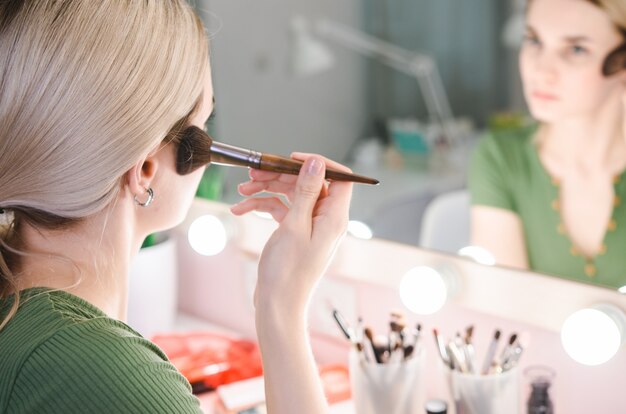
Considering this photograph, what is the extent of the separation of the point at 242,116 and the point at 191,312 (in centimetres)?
36

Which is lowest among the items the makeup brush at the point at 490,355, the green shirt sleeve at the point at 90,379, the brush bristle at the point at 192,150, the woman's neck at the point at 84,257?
the green shirt sleeve at the point at 90,379

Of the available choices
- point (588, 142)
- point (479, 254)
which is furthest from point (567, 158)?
point (479, 254)

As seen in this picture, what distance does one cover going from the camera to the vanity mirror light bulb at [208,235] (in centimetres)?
119

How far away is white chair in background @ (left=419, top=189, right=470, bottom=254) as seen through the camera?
0.89m

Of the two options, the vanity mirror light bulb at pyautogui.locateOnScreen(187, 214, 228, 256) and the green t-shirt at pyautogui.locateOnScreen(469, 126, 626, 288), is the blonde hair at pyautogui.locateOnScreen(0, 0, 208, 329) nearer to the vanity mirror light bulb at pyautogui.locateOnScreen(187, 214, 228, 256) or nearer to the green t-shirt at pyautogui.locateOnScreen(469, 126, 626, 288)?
the green t-shirt at pyautogui.locateOnScreen(469, 126, 626, 288)

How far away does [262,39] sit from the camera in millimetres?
1196

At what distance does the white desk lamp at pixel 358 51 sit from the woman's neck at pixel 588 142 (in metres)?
0.33

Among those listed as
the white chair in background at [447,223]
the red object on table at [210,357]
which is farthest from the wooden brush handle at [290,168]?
the red object on table at [210,357]

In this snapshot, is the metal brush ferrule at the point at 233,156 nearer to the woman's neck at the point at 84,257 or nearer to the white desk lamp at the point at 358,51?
the woman's neck at the point at 84,257

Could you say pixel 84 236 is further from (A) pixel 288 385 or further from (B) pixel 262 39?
(B) pixel 262 39

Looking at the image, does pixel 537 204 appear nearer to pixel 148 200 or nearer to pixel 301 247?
pixel 301 247

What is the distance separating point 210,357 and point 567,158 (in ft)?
1.81

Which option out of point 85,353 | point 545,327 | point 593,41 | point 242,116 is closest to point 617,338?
point 545,327

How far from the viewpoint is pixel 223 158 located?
28.4 inches
